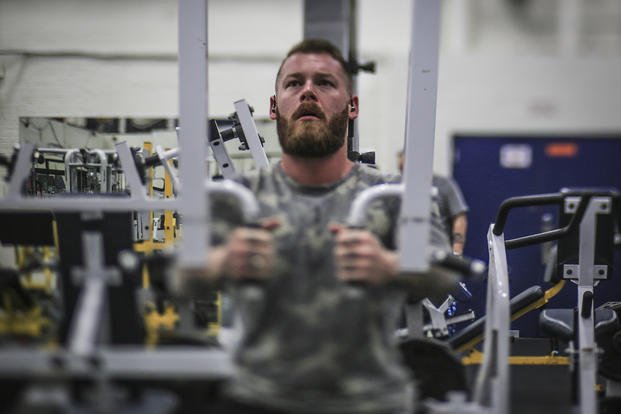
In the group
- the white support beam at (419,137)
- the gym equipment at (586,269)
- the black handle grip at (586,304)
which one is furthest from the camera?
the black handle grip at (586,304)

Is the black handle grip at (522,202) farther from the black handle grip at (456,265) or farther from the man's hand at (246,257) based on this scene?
the man's hand at (246,257)

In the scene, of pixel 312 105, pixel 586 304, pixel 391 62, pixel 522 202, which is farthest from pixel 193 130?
pixel 391 62

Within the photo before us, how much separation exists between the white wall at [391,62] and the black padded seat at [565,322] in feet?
8.44

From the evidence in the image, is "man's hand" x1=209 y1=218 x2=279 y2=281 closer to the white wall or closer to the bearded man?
the bearded man

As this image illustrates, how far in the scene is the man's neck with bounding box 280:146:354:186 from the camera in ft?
5.06

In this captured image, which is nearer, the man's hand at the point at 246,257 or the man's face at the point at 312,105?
the man's hand at the point at 246,257

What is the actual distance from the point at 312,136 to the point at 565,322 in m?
1.82

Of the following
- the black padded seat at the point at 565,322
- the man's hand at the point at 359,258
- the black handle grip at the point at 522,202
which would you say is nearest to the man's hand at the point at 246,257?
the man's hand at the point at 359,258

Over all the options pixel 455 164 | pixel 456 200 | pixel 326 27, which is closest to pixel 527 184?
pixel 455 164

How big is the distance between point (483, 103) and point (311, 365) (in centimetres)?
532

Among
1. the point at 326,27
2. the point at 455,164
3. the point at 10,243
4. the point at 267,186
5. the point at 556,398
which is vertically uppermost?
the point at 326,27

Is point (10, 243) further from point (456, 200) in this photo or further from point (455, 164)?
point (455, 164)

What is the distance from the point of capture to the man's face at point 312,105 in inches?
61.6

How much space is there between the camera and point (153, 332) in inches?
59.0
